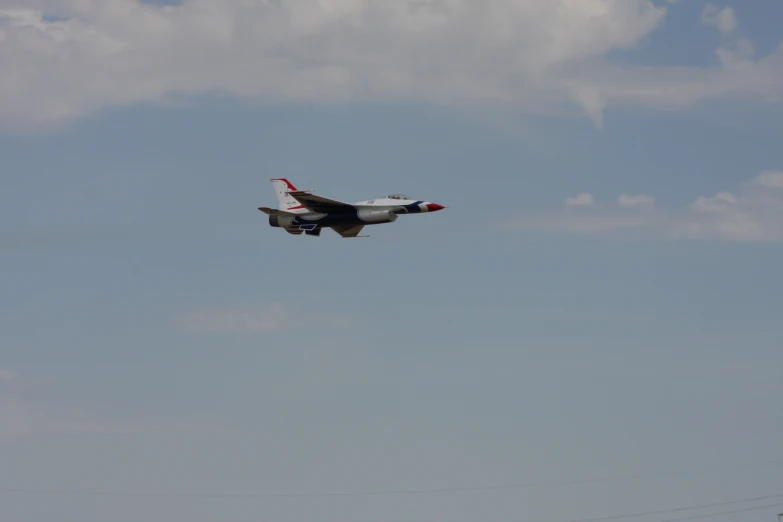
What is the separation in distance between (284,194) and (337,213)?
37.0 feet

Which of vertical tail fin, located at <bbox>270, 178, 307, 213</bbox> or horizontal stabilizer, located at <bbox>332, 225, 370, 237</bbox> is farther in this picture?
vertical tail fin, located at <bbox>270, 178, 307, 213</bbox>

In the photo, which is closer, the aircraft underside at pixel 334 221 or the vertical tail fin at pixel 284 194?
the aircraft underside at pixel 334 221

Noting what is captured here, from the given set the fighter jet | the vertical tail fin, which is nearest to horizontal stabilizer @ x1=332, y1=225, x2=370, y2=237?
the fighter jet

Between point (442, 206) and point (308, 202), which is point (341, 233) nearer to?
point (308, 202)

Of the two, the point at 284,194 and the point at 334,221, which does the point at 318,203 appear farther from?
the point at 284,194

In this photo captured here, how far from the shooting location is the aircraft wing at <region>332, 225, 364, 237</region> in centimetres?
10924

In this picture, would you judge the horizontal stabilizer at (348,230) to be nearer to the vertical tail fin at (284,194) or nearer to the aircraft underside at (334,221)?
the aircraft underside at (334,221)

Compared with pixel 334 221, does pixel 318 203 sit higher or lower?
higher

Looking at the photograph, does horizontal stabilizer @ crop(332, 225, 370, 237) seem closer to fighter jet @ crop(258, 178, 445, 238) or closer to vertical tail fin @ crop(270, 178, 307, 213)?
fighter jet @ crop(258, 178, 445, 238)

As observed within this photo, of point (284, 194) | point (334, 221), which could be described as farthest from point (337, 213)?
point (284, 194)

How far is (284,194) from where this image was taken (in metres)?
117

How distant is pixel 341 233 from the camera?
110 meters

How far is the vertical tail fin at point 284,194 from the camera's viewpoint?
11444 centimetres

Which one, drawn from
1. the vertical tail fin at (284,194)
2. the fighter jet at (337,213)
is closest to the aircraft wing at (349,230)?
the fighter jet at (337,213)
